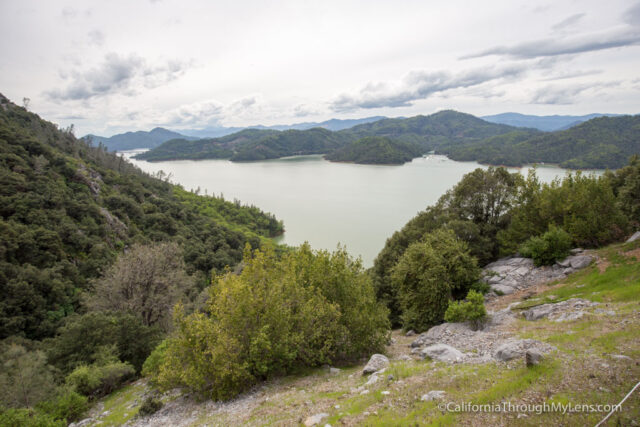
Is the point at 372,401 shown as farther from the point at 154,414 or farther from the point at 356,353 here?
the point at 154,414

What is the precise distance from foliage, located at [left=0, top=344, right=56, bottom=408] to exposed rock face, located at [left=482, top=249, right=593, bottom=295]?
92.2ft

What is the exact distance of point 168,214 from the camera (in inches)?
2992

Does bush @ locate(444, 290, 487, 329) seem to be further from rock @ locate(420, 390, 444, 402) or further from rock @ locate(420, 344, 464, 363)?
rock @ locate(420, 390, 444, 402)

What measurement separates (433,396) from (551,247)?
66.1ft

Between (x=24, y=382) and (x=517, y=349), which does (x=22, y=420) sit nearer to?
(x=24, y=382)

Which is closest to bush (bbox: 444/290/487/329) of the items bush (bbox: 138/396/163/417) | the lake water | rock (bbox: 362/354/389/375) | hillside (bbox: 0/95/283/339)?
rock (bbox: 362/354/389/375)

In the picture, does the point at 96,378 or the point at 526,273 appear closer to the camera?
the point at 96,378

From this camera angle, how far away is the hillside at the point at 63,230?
105 feet

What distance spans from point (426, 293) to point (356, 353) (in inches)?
306

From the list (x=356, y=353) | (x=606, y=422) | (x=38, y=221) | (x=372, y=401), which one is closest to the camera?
(x=606, y=422)

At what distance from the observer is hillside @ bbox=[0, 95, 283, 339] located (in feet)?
105

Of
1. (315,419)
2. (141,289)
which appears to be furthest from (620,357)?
(141,289)

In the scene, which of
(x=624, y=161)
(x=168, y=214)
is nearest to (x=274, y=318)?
(x=168, y=214)

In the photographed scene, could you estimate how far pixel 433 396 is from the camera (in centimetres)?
897
